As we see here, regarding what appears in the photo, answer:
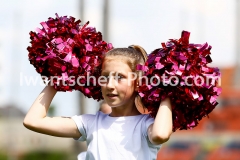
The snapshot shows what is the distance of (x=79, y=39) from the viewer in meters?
4.89

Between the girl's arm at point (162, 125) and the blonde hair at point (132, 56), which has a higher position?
the blonde hair at point (132, 56)

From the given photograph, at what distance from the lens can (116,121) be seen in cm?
472

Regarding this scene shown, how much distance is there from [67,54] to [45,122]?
45 centimetres

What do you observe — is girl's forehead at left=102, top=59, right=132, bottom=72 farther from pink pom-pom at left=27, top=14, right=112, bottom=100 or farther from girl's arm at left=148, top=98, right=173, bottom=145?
girl's arm at left=148, top=98, right=173, bottom=145

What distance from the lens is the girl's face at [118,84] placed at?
461cm

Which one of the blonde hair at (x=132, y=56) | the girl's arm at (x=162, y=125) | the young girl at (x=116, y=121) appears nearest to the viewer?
the girl's arm at (x=162, y=125)

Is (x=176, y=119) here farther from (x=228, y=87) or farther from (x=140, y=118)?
(x=228, y=87)

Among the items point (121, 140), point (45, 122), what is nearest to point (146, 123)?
point (121, 140)

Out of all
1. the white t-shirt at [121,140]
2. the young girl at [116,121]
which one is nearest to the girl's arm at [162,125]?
the young girl at [116,121]

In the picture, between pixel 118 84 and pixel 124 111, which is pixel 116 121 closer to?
pixel 124 111

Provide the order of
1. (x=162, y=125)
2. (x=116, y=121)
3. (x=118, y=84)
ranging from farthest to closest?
(x=116, y=121) → (x=118, y=84) → (x=162, y=125)

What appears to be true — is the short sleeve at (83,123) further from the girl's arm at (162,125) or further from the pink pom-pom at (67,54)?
A: the girl's arm at (162,125)

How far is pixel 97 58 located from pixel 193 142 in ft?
70.4

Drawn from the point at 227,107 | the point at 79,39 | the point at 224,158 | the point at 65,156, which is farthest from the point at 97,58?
the point at 227,107
